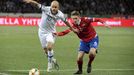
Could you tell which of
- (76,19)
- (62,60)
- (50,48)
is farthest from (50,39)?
(62,60)

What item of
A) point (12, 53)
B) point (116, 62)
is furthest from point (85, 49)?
point (12, 53)

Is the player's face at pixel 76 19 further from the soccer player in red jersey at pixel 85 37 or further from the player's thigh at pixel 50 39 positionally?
the player's thigh at pixel 50 39

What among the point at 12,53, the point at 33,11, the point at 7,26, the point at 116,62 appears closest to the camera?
the point at 116,62

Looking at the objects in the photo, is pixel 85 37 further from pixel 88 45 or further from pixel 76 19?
pixel 76 19

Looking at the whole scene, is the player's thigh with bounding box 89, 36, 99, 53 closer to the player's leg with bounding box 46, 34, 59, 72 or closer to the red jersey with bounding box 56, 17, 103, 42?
the red jersey with bounding box 56, 17, 103, 42

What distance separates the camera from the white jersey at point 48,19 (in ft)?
50.8

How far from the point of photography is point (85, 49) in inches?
608

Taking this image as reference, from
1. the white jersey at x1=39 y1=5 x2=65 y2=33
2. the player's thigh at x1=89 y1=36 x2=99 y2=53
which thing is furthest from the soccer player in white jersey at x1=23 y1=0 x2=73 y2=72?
the player's thigh at x1=89 y1=36 x2=99 y2=53

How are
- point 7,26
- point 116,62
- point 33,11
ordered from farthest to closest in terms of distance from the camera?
point 33,11 → point 7,26 → point 116,62

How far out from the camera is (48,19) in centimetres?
1581

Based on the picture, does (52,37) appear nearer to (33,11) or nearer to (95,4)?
(33,11)

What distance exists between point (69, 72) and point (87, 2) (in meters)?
42.2

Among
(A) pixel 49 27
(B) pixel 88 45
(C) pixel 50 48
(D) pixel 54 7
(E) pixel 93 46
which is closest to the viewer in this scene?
(D) pixel 54 7

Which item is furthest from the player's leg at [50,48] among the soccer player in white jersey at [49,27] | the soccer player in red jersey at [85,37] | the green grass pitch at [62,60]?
the soccer player in red jersey at [85,37]
